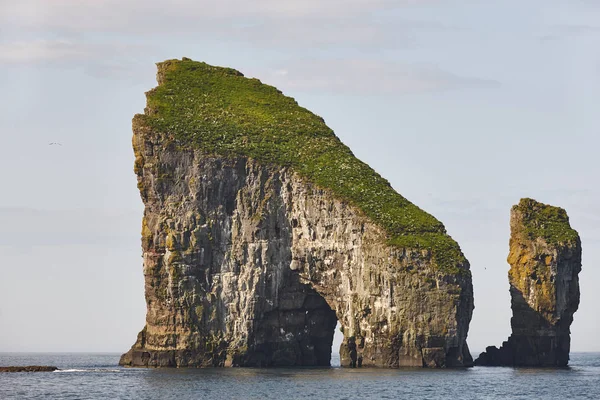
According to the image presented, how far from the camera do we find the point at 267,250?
128875mm

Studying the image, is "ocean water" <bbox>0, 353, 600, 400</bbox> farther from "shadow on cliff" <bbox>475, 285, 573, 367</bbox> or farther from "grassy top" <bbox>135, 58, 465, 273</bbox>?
"grassy top" <bbox>135, 58, 465, 273</bbox>

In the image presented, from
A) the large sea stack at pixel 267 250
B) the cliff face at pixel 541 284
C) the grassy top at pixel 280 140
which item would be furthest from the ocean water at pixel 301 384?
the grassy top at pixel 280 140

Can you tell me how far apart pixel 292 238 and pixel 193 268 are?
1030cm

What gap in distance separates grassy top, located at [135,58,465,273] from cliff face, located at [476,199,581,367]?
445 inches

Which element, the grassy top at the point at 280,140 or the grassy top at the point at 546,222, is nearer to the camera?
the grassy top at the point at 280,140

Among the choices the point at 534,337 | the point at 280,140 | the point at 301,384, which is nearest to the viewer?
the point at 301,384

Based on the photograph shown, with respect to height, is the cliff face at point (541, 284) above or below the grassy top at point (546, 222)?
below

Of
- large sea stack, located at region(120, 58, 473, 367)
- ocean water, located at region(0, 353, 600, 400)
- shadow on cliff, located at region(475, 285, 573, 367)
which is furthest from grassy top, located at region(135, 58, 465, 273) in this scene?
ocean water, located at region(0, 353, 600, 400)

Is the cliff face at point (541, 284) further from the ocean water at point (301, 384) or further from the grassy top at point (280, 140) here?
the grassy top at point (280, 140)

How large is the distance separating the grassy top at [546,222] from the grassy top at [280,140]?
469 inches

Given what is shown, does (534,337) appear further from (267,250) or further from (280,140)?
(280,140)

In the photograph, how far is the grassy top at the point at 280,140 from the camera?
127m

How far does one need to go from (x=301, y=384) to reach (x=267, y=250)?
1030 inches

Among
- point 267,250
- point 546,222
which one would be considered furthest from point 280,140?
point 546,222
